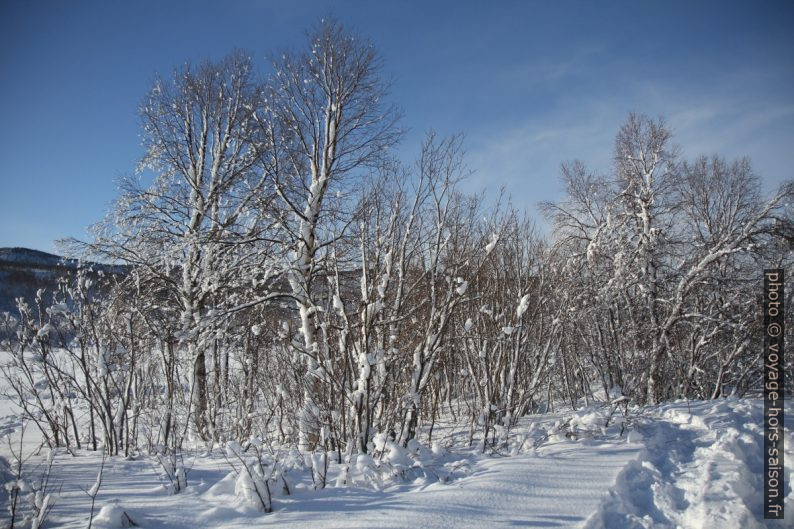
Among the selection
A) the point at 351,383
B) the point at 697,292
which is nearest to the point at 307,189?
the point at 351,383

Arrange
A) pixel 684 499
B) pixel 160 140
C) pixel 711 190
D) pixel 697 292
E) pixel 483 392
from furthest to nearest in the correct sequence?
pixel 711 190 → pixel 160 140 → pixel 697 292 → pixel 483 392 → pixel 684 499

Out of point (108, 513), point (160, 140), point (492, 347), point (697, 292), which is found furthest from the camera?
point (160, 140)

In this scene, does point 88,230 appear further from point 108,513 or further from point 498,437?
point 498,437

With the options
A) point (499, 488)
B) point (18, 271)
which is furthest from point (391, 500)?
point (18, 271)

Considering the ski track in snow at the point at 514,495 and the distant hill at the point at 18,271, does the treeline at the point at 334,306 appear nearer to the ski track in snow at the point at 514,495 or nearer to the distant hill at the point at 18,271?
the ski track in snow at the point at 514,495

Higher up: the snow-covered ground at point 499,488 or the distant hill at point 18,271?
the distant hill at point 18,271

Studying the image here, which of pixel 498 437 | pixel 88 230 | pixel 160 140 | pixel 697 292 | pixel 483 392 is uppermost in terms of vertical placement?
pixel 160 140

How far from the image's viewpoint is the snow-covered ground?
2.45 meters

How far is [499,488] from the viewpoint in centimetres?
288

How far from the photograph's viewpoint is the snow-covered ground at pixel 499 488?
8.02 ft

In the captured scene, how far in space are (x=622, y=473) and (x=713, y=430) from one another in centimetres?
189

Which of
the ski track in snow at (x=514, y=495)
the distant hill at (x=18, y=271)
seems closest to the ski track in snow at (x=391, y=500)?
the ski track in snow at (x=514, y=495)

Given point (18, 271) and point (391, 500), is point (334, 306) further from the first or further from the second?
point (18, 271)

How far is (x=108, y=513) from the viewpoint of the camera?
2.27 m
